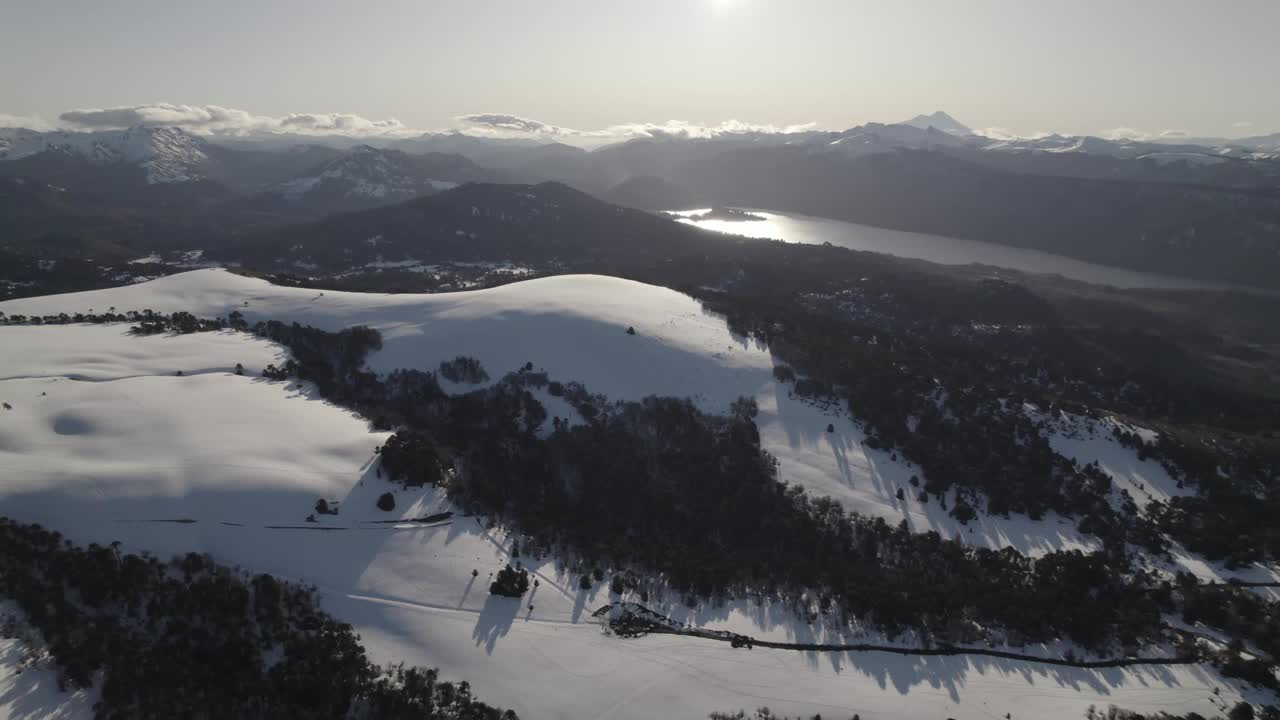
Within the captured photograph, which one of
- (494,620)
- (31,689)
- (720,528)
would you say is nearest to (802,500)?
(720,528)

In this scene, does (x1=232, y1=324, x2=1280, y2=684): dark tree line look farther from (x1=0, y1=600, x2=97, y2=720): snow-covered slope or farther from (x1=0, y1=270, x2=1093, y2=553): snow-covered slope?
(x1=0, y1=600, x2=97, y2=720): snow-covered slope

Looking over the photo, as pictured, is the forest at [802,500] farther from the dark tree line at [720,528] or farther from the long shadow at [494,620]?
the long shadow at [494,620]

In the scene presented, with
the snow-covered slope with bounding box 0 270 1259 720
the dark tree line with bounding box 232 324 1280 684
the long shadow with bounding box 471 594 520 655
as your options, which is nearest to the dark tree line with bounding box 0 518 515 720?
the snow-covered slope with bounding box 0 270 1259 720

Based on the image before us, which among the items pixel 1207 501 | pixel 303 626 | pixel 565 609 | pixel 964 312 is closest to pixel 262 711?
pixel 303 626

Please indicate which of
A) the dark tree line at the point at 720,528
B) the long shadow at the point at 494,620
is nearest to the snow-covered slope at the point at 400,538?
the long shadow at the point at 494,620

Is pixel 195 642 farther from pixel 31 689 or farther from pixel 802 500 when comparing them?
pixel 802 500

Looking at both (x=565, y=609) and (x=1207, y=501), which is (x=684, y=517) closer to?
(x=565, y=609)

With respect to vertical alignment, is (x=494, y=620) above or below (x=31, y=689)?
below

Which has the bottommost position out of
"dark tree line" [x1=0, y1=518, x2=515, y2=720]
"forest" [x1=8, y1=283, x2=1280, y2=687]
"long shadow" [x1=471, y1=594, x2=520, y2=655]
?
"forest" [x1=8, y1=283, x2=1280, y2=687]

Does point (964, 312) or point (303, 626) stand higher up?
point (303, 626)
